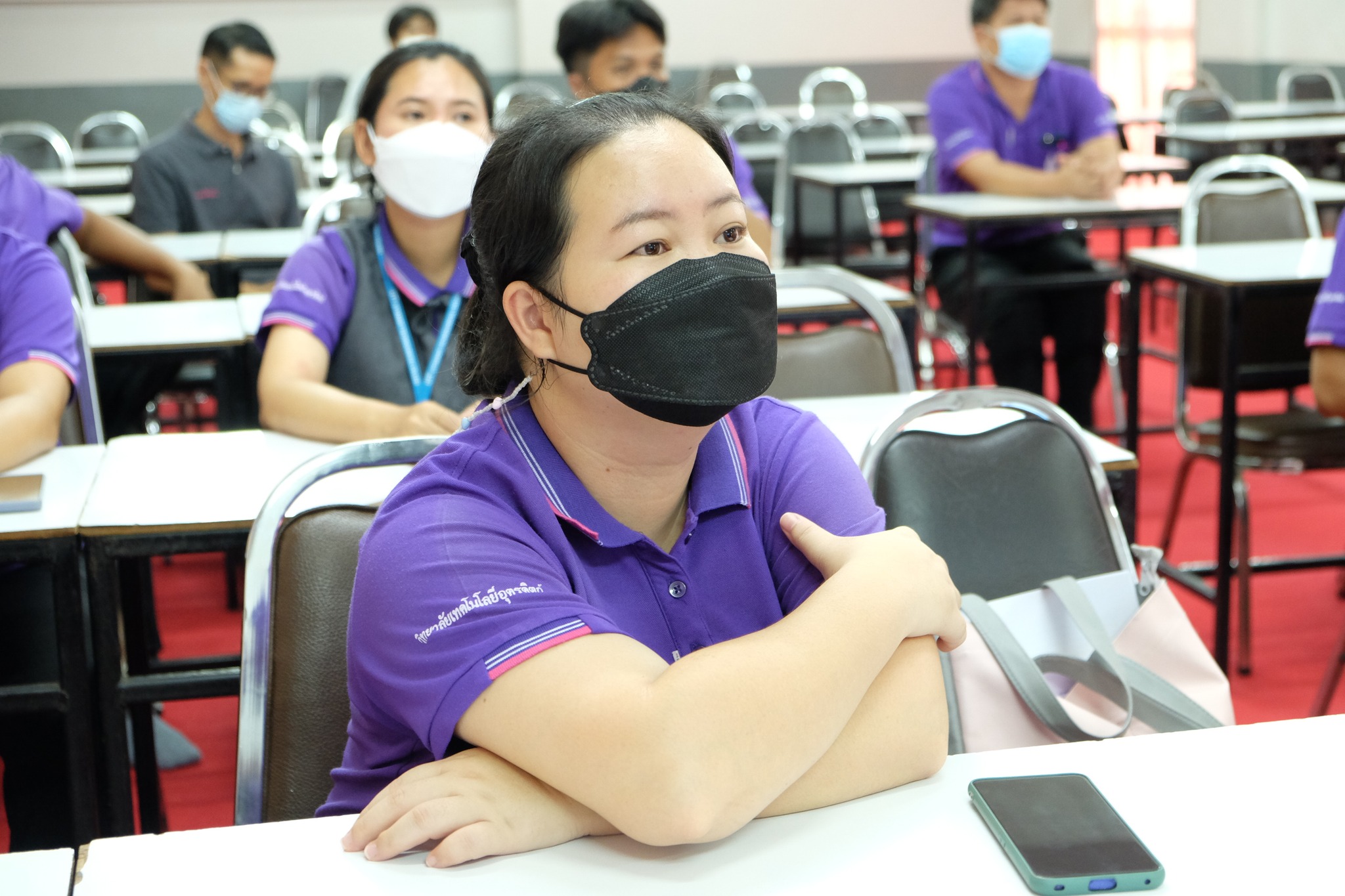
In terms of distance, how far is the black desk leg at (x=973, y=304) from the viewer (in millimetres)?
3871

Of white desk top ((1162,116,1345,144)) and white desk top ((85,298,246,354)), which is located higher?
white desk top ((1162,116,1345,144))

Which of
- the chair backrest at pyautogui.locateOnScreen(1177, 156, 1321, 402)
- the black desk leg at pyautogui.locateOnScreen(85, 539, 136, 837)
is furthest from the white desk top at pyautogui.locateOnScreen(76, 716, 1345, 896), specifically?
the chair backrest at pyautogui.locateOnScreen(1177, 156, 1321, 402)

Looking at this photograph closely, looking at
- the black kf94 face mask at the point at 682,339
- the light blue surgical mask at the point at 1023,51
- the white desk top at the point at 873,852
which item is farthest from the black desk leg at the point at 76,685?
the light blue surgical mask at the point at 1023,51

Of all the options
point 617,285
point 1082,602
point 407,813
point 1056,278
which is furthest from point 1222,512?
point 407,813

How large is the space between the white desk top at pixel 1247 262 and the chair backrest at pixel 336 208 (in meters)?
1.81

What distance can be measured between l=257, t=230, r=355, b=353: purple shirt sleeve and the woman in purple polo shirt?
0.90 meters

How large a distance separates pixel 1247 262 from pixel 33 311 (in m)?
2.44

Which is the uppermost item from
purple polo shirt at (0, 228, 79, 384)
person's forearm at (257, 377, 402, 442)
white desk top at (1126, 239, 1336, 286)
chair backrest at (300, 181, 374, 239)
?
chair backrest at (300, 181, 374, 239)

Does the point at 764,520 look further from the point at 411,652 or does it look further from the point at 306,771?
the point at 306,771

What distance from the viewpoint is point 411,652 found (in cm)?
102

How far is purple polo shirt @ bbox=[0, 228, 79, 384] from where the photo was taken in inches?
80.7

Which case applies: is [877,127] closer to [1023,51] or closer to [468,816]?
[1023,51]

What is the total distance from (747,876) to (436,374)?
1.39 m

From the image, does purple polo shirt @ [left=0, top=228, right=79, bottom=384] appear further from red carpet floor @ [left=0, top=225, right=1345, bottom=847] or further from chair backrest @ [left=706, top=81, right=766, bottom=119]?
chair backrest @ [left=706, top=81, right=766, bottom=119]
